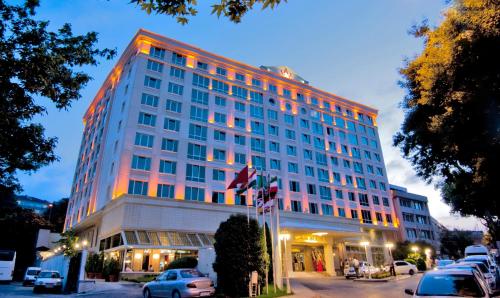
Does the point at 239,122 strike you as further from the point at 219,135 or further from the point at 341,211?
the point at 341,211

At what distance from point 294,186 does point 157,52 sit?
89.5 ft

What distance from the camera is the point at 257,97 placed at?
47562 millimetres

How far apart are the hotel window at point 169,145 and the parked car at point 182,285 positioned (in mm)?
22414

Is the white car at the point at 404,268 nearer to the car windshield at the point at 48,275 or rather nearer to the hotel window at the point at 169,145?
the hotel window at the point at 169,145

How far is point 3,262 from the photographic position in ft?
105

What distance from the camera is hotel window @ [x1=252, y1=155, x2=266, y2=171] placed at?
42.4 meters

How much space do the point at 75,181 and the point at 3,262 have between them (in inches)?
884

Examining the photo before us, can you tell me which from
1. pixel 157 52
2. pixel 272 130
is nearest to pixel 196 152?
pixel 272 130

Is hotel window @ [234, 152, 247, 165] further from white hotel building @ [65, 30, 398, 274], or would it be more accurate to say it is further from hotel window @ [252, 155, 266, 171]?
hotel window @ [252, 155, 266, 171]

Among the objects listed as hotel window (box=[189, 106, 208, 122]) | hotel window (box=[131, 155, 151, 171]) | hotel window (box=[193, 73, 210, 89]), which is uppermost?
hotel window (box=[193, 73, 210, 89])

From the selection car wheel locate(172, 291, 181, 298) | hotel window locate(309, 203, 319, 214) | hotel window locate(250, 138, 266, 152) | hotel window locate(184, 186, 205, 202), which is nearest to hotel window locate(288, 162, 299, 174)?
hotel window locate(250, 138, 266, 152)

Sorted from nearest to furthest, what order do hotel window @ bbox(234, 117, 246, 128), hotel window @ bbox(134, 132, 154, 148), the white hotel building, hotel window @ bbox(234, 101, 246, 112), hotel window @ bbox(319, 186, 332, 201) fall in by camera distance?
the white hotel building → hotel window @ bbox(134, 132, 154, 148) → hotel window @ bbox(234, 117, 246, 128) → hotel window @ bbox(234, 101, 246, 112) → hotel window @ bbox(319, 186, 332, 201)

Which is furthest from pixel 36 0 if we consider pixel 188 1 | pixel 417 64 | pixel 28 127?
pixel 417 64

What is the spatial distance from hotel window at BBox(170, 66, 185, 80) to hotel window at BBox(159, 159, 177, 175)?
1247 centimetres
